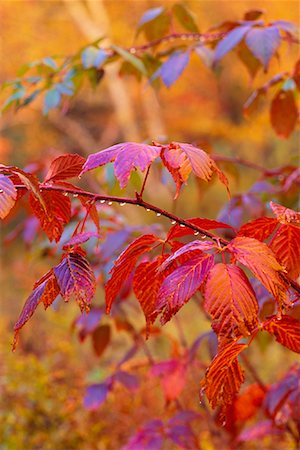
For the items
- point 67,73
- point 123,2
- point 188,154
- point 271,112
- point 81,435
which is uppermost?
point 188,154

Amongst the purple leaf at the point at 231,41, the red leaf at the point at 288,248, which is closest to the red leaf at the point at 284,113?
the purple leaf at the point at 231,41

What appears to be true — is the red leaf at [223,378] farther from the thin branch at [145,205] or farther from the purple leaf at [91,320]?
the purple leaf at [91,320]

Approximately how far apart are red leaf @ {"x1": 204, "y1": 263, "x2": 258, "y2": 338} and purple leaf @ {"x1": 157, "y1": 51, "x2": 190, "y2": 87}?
26.1 inches

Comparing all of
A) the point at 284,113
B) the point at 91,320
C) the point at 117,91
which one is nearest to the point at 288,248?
the point at 284,113

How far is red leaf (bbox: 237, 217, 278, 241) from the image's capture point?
2.25 ft

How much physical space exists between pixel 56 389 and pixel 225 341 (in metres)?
1.73

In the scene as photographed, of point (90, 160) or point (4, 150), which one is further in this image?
point (4, 150)

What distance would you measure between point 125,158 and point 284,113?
795 millimetres

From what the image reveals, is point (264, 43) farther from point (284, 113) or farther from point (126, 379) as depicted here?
point (126, 379)

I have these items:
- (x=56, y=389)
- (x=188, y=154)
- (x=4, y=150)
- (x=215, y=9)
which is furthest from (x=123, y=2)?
(x=188, y=154)

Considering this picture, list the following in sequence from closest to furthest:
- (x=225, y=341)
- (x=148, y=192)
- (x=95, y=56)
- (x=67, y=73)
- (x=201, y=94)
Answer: (x=225, y=341) < (x=95, y=56) < (x=67, y=73) < (x=148, y=192) < (x=201, y=94)

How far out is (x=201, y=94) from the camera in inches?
442

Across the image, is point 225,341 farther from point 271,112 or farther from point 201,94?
point 201,94

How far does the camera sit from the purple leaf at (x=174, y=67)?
1.19 metres
